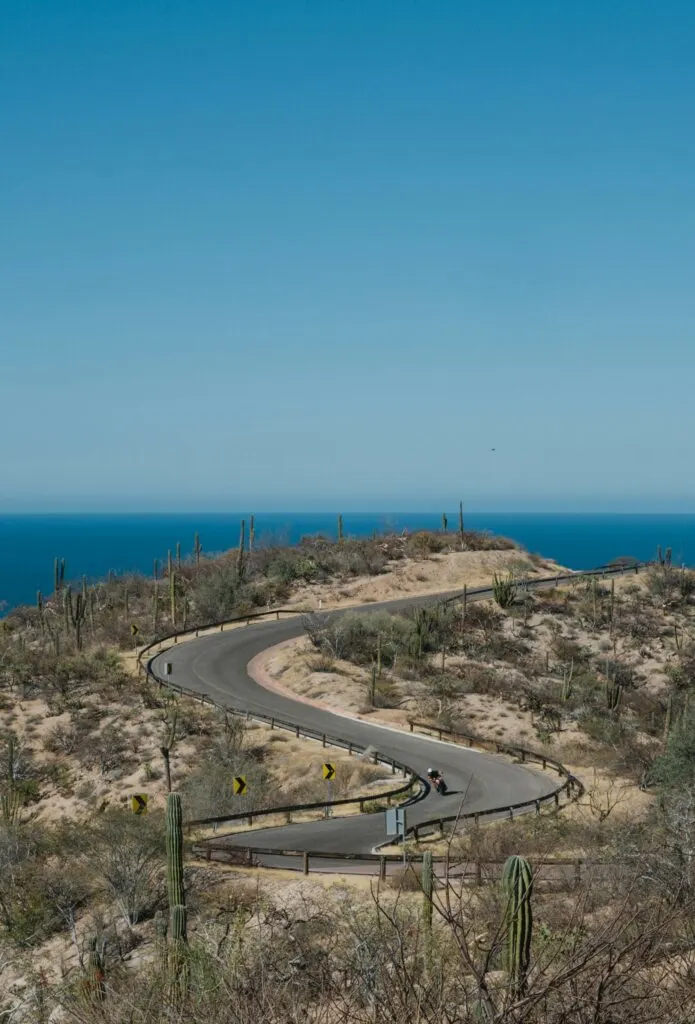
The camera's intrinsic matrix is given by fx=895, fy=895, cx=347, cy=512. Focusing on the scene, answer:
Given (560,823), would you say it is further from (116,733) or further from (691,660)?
(691,660)

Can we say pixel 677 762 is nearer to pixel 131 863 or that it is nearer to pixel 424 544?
pixel 131 863

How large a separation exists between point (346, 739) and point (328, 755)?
2.28 metres

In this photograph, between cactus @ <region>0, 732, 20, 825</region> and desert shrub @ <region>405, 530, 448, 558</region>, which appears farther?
desert shrub @ <region>405, 530, 448, 558</region>

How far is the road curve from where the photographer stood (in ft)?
90.7

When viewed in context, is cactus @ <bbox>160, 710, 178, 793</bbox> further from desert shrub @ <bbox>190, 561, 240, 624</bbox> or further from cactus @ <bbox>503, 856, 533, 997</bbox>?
cactus @ <bbox>503, 856, 533, 997</bbox>

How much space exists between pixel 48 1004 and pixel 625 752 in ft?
91.3

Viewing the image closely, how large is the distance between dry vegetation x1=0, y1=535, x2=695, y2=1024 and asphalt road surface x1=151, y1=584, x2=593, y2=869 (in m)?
2.35

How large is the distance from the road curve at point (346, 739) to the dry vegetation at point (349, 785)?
2376mm

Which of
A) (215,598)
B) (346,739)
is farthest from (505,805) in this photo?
(215,598)

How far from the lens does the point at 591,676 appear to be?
165 ft

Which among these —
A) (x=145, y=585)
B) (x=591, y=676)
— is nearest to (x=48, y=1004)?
(x=591, y=676)

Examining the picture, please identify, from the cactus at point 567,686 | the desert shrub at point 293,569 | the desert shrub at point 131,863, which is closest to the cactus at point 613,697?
the cactus at point 567,686

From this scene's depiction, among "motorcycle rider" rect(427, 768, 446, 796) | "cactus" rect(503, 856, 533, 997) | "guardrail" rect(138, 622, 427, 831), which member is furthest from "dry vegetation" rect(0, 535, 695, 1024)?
"motorcycle rider" rect(427, 768, 446, 796)

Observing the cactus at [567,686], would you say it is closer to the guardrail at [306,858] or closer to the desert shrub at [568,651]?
the desert shrub at [568,651]
